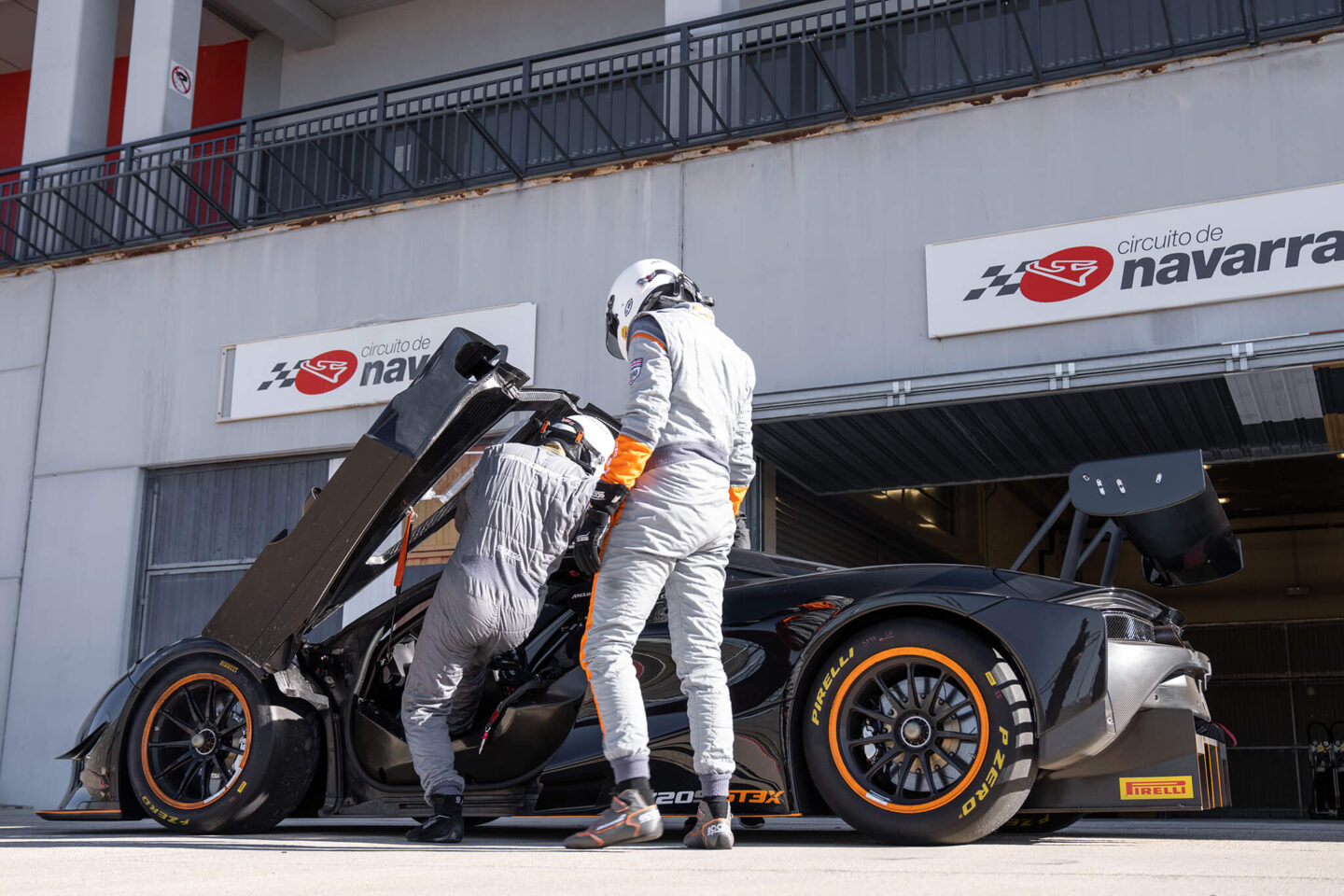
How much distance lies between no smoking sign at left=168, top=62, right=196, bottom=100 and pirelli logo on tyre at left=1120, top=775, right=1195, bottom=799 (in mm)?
12097

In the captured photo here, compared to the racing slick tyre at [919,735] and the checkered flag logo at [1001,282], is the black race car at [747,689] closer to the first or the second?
the racing slick tyre at [919,735]

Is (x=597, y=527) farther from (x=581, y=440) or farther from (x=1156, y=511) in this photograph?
(x=1156, y=511)

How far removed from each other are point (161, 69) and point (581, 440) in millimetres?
10639

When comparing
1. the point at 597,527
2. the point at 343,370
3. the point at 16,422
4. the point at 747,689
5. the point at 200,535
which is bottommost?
the point at 747,689

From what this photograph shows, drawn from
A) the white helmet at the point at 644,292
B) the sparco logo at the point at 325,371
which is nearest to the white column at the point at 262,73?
the sparco logo at the point at 325,371

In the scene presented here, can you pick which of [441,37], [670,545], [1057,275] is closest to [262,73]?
[441,37]

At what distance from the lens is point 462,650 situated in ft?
14.1

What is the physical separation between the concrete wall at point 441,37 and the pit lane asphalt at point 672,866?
11055 mm

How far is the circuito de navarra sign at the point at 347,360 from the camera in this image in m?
10.5

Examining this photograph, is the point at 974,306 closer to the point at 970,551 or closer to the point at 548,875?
the point at 548,875

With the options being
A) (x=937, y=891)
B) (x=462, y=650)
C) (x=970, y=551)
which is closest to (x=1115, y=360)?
(x=462, y=650)

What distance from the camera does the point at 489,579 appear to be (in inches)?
166

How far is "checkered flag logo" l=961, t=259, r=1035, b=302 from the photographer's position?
347 inches

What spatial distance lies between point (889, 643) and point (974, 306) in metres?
5.33
